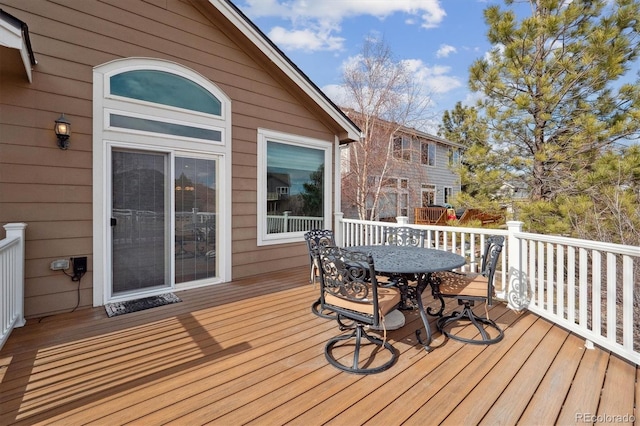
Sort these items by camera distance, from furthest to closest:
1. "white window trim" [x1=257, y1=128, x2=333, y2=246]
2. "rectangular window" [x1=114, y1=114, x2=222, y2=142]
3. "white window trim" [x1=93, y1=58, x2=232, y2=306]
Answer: "white window trim" [x1=257, y1=128, x2=333, y2=246] < "rectangular window" [x1=114, y1=114, x2=222, y2=142] < "white window trim" [x1=93, y1=58, x2=232, y2=306]

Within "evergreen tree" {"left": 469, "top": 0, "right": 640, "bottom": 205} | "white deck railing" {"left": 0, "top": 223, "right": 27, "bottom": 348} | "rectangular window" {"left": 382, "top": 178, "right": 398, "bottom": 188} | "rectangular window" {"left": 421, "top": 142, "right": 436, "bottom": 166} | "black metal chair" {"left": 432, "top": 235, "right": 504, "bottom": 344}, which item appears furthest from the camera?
"rectangular window" {"left": 421, "top": 142, "right": 436, "bottom": 166}

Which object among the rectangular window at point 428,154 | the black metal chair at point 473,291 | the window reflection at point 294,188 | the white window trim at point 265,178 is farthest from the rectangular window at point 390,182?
the black metal chair at point 473,291

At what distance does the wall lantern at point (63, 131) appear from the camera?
10.7 feet

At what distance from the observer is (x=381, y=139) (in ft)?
37.7

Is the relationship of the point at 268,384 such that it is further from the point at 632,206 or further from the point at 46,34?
the point at 632,206

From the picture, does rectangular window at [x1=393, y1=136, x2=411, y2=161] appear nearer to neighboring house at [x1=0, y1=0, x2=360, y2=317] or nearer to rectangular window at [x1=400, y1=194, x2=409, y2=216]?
rectangular window at [x1=400, y1=194, x2=409, y2=216]

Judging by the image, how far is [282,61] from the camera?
500 centimetres

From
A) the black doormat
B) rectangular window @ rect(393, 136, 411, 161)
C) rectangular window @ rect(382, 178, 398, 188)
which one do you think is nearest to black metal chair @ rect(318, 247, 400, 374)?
the black doormat

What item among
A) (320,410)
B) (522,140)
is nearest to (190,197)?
(320,410)

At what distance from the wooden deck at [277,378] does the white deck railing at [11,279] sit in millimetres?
149

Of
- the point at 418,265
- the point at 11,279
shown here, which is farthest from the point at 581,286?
the point at 11,279

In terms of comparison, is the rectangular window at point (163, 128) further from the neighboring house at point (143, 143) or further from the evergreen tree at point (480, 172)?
the evergreen tree at point (480, 172)

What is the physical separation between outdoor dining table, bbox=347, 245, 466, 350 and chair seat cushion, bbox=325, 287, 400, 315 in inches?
7.4

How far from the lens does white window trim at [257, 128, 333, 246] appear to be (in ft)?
16.5
